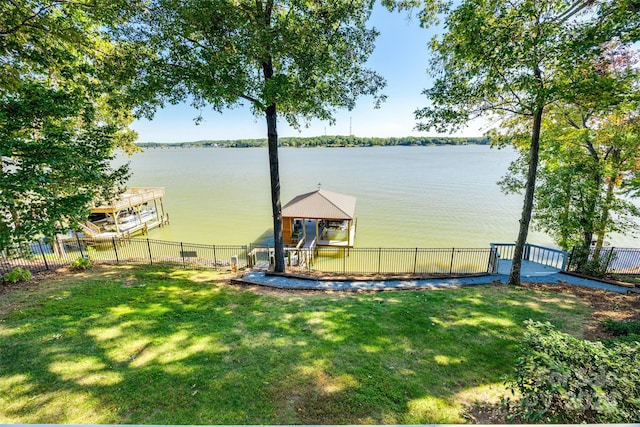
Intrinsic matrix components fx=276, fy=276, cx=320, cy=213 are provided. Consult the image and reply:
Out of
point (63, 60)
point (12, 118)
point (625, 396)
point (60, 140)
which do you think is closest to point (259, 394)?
point (625, 396)

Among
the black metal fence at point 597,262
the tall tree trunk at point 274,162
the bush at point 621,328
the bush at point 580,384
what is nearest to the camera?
the bush at point 580,384

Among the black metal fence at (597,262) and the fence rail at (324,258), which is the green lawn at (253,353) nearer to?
the fence rail at (324,258)

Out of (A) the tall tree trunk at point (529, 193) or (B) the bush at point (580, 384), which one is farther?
(A) the tall tree trunk at point (529, 193)

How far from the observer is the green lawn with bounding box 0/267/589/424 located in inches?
157

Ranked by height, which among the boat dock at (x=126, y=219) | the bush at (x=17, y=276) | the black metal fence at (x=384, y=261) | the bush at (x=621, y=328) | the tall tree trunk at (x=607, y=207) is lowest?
the black metal fence at (x=384, y=261)

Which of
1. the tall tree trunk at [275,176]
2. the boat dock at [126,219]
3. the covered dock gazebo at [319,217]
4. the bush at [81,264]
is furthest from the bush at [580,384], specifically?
the boat dock at [126,219]

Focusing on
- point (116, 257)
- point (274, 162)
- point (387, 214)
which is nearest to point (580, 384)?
point (274, 162)

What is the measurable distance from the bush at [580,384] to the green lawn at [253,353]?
162cm

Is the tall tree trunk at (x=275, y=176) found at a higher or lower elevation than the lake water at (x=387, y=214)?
higher

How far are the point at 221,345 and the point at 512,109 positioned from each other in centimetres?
1188

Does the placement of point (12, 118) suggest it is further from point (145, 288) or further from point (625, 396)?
point (625, 396)

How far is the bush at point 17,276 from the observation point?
9.04 metres

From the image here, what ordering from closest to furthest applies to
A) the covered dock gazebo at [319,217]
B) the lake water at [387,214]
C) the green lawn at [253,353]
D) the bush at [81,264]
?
the green lawn at [253,353] < the bush at [81,264] < the covered dock gazebo at [319,217] < the lake water at [387,214]

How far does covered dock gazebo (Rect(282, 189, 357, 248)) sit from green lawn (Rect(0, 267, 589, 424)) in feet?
32.0
